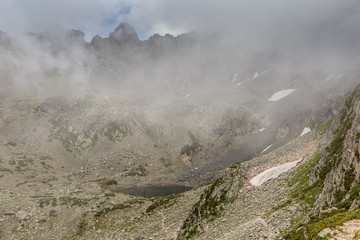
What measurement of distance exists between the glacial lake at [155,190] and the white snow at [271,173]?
337 ft

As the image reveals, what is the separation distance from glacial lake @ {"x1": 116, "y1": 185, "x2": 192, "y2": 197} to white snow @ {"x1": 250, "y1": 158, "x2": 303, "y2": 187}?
10257cm

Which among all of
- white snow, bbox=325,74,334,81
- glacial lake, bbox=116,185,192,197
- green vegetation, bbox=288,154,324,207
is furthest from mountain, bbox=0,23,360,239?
white snow, bbox=325,74,334,81

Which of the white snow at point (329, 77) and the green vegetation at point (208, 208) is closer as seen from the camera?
the green vegetation at point (208, 208)

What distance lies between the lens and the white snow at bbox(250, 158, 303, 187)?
47.8 m

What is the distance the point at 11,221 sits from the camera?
8131cm

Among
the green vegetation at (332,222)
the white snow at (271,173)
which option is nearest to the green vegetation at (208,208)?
the white snow at (271,173)

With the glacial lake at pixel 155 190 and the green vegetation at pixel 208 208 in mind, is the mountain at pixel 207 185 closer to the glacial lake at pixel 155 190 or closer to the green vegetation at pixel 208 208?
the green vegetation at pixel 208 208

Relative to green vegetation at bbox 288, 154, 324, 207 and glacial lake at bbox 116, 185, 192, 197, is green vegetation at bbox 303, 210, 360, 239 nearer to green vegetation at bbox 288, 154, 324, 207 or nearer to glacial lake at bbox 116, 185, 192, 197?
green vegetation at bbox 288, 154, 324, 207

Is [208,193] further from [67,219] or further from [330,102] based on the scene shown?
[330,102]

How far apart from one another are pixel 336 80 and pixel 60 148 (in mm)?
215349

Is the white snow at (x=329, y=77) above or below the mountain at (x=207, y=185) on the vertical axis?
above

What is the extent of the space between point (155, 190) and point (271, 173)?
117 metres

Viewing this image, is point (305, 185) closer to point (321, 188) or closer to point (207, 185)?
point (321, 188)

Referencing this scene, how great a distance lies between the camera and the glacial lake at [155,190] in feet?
486
